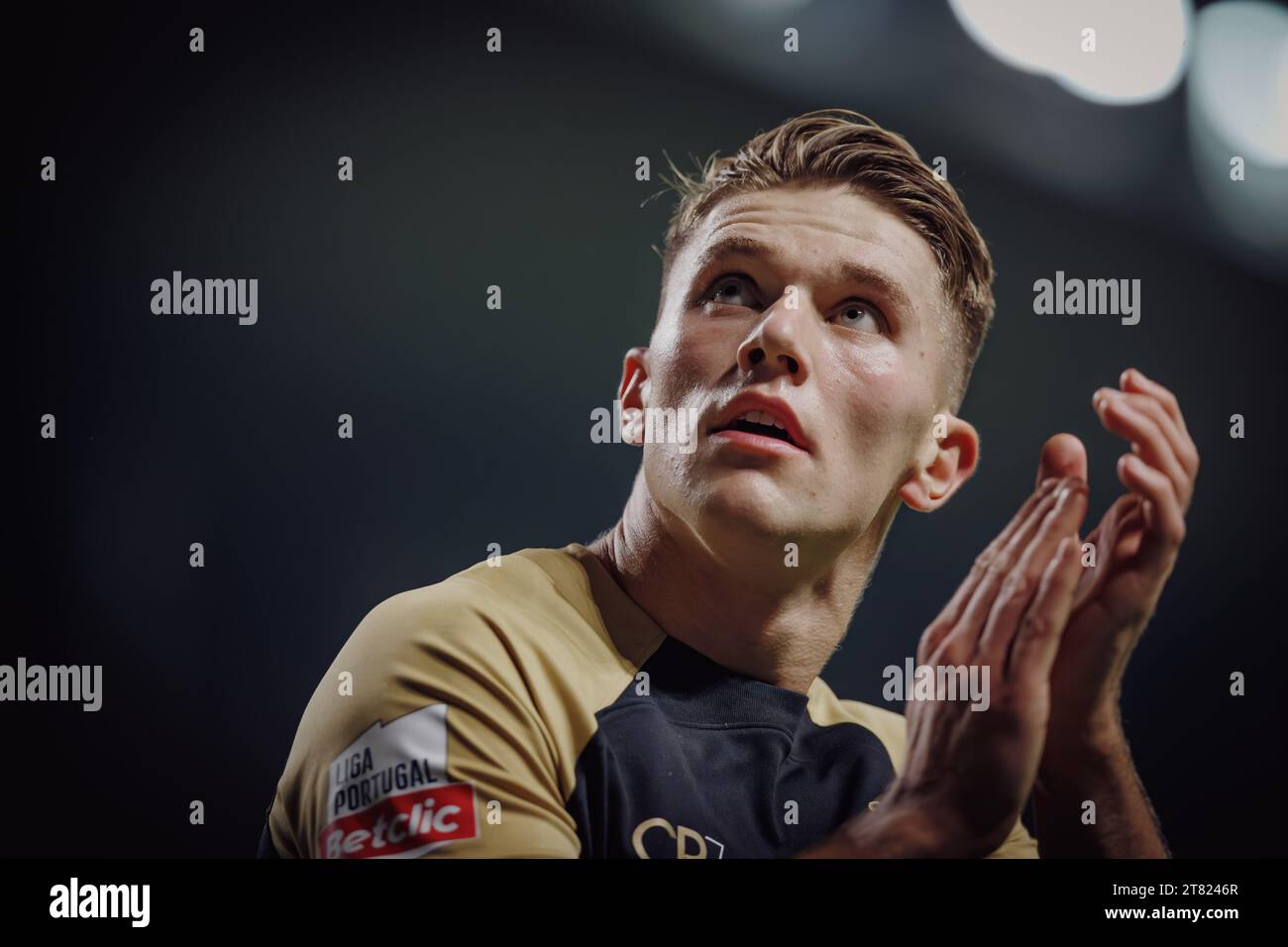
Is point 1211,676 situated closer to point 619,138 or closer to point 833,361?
point 833,361

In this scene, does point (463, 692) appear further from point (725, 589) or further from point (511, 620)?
point (725, 589)

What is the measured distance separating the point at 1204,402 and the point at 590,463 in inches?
53.5

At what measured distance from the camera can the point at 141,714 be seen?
2.39 m

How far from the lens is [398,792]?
184 cm

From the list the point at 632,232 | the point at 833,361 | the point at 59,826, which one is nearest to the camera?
the point at 833,361

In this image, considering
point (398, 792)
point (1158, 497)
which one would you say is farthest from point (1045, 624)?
point (398, 792)

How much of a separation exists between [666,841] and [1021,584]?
0.83 meters

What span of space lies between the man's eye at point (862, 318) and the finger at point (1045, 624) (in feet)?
1.80

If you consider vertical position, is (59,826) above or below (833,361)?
below

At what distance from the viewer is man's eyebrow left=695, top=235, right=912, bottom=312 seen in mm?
2195

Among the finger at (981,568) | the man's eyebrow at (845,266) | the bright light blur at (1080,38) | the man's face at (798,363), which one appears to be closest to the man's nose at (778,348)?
the man's face at (798,363)

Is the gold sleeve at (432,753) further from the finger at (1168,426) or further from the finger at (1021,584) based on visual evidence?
the finger at (1168,426)

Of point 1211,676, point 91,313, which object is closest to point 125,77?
point 91,313

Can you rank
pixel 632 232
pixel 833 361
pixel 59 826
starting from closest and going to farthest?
1. pixel 833 361
2. pixel 59 826
3. pixel 632 232
